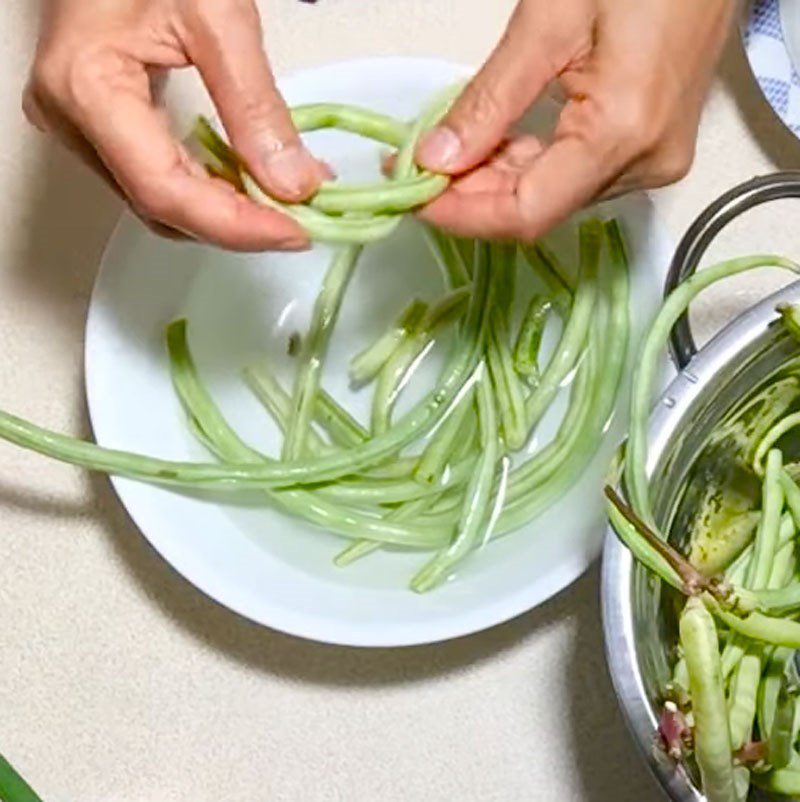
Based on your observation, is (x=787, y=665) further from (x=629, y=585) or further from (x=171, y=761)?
(x=171, y=761)

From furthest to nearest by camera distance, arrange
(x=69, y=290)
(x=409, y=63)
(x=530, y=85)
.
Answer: (x=69, y=290), (x=409, y=63), (x=530, y=85)

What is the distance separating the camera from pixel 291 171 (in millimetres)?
604

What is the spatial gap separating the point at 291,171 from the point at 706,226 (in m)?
0.22

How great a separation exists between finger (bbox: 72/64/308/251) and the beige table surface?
28cm

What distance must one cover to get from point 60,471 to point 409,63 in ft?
0.95

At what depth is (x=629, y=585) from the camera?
623mm

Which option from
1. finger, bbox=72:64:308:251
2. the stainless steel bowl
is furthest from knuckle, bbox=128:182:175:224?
the stainless steel bowl

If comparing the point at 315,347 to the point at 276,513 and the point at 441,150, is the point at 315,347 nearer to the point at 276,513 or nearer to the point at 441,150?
the point at 276,513

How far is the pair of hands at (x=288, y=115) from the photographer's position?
59 cm

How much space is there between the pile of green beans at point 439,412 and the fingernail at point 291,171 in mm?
115

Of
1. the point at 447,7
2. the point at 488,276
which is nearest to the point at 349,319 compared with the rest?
the point at 488,276

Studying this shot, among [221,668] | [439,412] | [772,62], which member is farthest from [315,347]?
[772,62]

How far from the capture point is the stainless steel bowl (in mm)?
616

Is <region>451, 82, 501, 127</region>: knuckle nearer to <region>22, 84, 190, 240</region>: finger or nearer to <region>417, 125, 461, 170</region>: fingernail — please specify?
<region>417, 125, 461, 170</region>: fingernail
